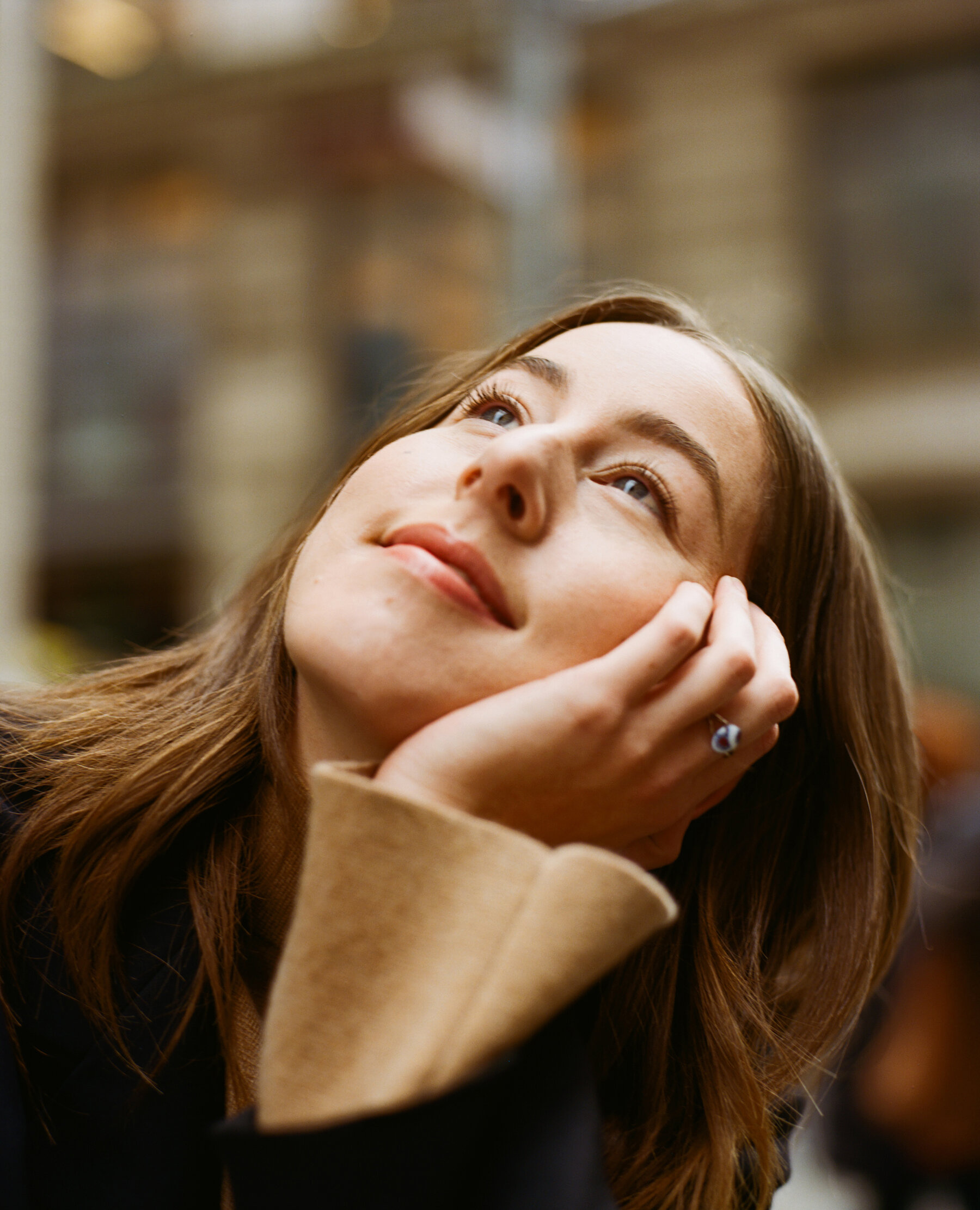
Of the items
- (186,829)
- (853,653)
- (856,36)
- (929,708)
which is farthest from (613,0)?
(186,829)

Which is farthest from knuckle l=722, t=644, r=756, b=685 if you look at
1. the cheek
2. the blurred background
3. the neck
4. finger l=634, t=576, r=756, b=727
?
the blurred background

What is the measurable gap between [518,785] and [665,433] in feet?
1.93

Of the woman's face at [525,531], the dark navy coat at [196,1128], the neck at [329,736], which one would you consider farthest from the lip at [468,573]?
the dark navy coat at [196,1128]

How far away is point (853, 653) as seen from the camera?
205 centimetres

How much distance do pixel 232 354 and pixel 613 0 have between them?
6383mm

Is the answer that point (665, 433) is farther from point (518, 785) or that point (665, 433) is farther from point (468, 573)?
point (518, 785)

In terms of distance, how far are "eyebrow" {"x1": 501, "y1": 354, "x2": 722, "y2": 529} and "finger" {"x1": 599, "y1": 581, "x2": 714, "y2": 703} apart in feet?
0.94

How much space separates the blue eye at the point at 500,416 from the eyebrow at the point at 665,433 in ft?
0.23

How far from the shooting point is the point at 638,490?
69.0 inches

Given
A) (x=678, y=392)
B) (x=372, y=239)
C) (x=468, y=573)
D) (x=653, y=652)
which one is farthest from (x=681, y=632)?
(x=372, y=239)

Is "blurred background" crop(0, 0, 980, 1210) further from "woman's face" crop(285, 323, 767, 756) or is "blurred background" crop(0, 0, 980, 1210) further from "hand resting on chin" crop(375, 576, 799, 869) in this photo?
"hand resting on chin" crop(375, 576, 799, 869)

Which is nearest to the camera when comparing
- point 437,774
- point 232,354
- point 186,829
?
point 437,774

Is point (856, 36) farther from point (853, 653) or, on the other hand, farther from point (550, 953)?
point (550, 953)

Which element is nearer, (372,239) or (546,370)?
(546,370)
